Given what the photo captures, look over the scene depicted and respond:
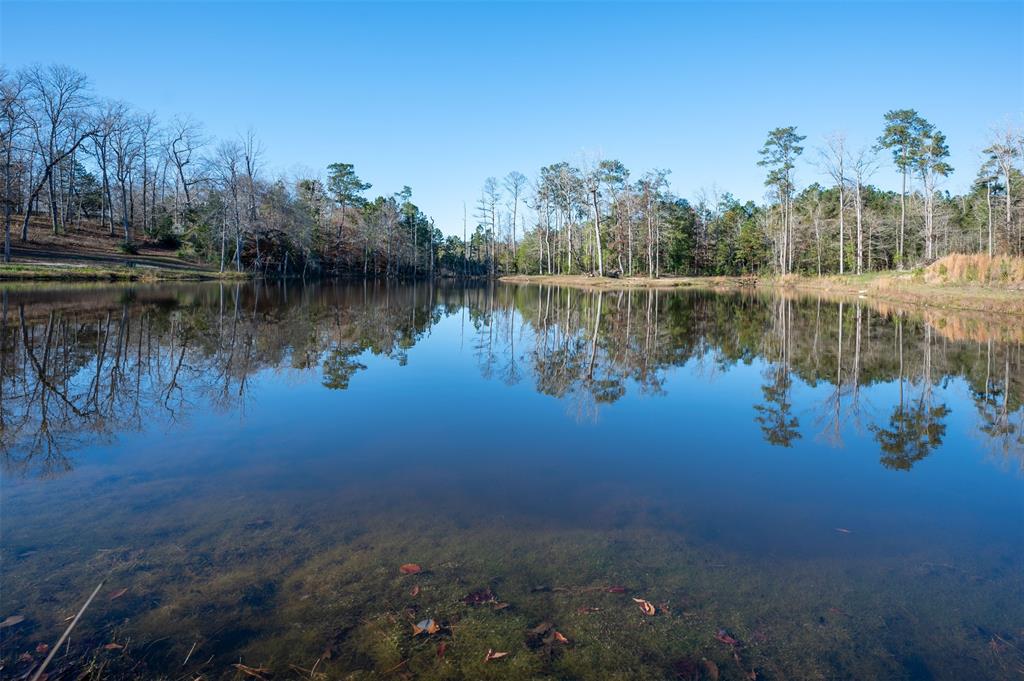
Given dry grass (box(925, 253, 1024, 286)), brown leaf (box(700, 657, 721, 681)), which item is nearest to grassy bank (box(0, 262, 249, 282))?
brown leaf (box(700, 657, 721, 681))

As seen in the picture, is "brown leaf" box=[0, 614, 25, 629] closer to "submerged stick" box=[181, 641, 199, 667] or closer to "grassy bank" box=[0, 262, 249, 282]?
"submerged stick" box=[181, 641, 199, 667]

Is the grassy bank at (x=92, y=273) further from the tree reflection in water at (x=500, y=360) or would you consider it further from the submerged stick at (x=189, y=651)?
the submerged stick at (x=189, y=651)

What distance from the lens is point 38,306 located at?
18.4m

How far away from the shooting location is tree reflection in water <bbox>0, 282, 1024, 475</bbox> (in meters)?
7.24

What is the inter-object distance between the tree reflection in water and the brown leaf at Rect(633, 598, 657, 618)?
172 inches

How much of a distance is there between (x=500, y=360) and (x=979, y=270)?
27304 mm

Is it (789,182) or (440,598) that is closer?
(440,598)

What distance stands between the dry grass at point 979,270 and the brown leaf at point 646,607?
30301mm

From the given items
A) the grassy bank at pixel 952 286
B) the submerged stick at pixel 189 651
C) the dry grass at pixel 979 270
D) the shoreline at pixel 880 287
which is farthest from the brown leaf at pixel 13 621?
the dry grass at pixel 979 270

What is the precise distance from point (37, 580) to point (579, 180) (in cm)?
6199

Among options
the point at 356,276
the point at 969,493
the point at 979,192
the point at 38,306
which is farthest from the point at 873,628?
the point at 979,192

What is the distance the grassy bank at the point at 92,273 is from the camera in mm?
29094

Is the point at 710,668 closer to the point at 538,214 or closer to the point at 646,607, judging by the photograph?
the point at 646,607

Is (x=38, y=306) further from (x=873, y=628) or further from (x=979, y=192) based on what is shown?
(x=979, y=192)
